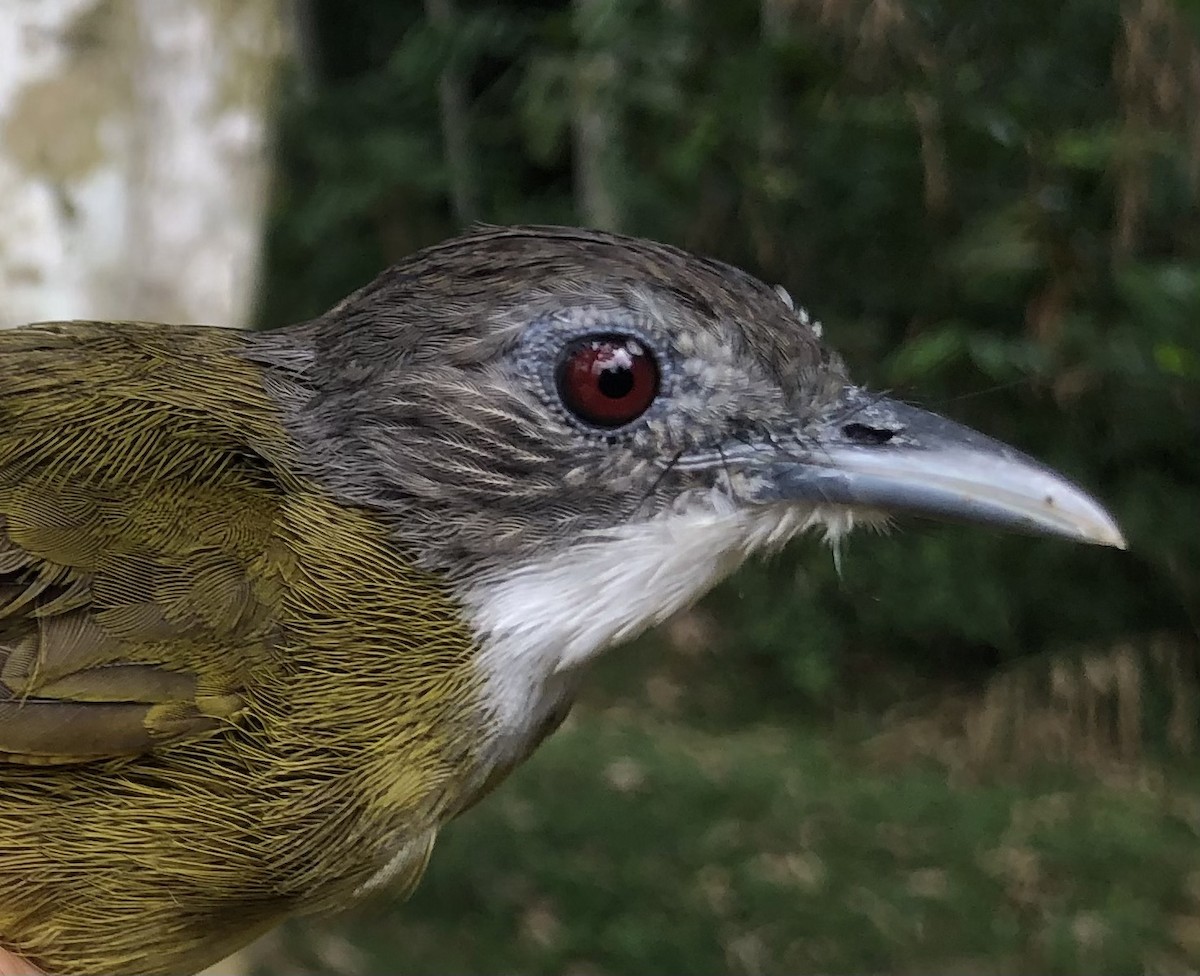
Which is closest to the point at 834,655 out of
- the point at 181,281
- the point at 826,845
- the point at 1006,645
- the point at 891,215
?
the point at 1006,645

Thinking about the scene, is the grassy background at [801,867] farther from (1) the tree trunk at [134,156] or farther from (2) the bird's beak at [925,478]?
(2) the bird's beak at [925,478]

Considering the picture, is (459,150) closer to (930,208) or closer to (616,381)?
(930,208)

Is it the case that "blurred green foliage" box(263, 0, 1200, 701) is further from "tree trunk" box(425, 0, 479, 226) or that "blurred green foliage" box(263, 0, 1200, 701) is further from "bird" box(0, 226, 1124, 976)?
"bird" box(0, 226, 1124, 976)

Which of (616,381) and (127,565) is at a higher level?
(616,381)

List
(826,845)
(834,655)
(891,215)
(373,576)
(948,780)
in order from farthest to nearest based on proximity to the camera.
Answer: (834,655)
(891,215)
(948,780)
(826,845)
(373,576)

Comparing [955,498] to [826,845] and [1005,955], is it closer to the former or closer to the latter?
[1005,955]

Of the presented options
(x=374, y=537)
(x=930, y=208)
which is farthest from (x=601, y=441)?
(x=930, y=208)

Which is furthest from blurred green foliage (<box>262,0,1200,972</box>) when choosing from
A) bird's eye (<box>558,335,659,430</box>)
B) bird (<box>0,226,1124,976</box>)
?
bird's eye (<box>558,335,659,430</box>)
